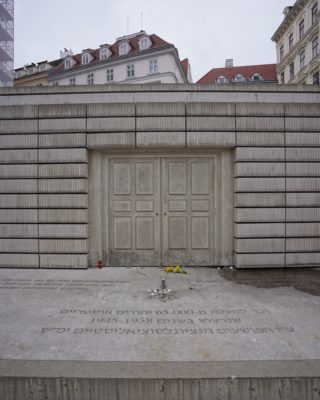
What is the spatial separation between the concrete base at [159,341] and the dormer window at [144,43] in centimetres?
4082

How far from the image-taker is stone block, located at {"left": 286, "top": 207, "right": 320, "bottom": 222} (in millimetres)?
6699

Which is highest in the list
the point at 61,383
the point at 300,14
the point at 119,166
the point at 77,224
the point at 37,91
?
the point at 300,14

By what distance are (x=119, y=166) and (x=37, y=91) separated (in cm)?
290

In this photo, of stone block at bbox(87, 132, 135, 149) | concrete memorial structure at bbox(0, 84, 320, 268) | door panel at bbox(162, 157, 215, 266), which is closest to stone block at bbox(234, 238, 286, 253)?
concrete memorial structure at bbox(0, 84, 320, 268)

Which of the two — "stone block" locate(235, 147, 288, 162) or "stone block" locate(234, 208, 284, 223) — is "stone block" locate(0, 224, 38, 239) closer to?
"stone block" locate(234, 208, 284, 223)

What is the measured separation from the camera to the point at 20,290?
17.0 feet

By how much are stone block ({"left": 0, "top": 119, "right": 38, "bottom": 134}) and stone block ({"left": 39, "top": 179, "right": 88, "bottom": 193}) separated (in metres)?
1.35

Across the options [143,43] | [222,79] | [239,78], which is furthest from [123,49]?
[239,78]

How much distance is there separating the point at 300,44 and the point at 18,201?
39745 mm

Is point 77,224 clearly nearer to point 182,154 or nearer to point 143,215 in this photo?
point 143,215

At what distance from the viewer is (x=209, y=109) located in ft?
21.9

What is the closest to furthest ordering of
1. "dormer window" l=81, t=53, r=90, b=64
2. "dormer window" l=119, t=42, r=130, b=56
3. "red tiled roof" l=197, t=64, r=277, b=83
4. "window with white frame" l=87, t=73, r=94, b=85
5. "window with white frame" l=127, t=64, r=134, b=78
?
"window with white frame" l=127, t=64, r=134, b=78, "dormer window" l=119, t=42, r=130, b=56, "window with white frame" l=87, t=73, r=94, b=85, "dormer window" l=81, t=53, r=90, b=64, "red tiled roof" l=197, t=64, r=277, b=83

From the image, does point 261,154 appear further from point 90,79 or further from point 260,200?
point 90,79

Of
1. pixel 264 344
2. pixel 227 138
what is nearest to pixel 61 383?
pixel 264 344
